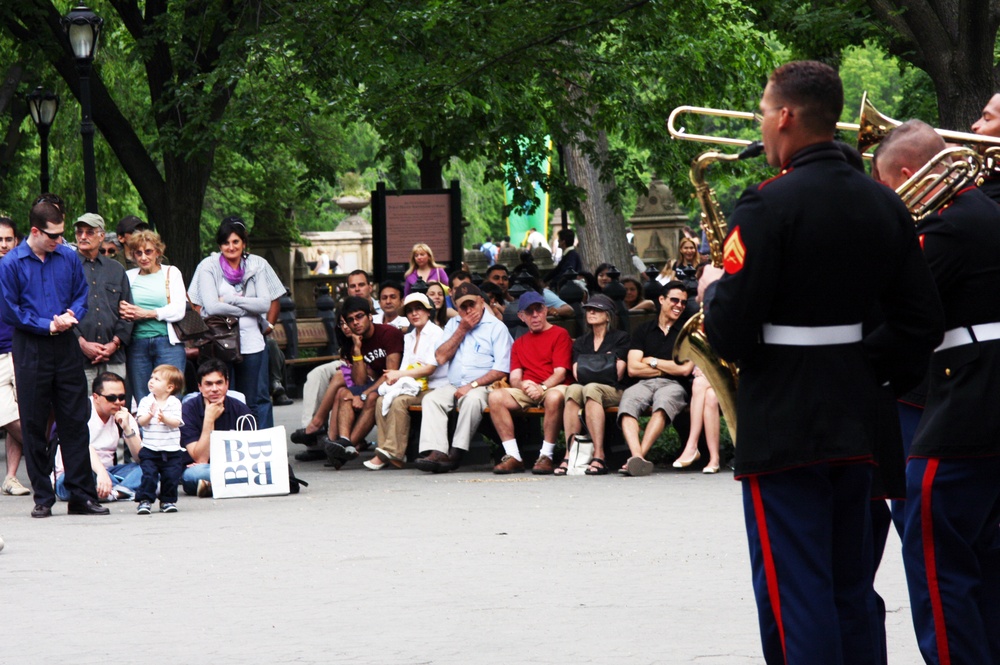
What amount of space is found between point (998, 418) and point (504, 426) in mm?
8162

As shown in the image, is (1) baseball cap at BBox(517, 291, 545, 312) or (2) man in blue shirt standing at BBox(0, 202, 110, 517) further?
(1) baseball cap at BBox(517, 291, 545, 312)

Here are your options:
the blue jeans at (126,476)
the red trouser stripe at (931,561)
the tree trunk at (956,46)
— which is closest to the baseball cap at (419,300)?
the blue jeans at (126,476)

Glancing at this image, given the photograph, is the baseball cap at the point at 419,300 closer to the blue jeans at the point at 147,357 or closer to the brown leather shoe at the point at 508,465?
the brown leather shoe at the point at 508,465

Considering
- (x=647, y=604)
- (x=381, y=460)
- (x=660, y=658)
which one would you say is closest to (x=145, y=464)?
(x=381, y=460)

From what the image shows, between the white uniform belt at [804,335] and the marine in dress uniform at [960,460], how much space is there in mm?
762

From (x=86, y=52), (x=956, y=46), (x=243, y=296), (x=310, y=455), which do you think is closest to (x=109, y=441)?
(x=243, y=296)

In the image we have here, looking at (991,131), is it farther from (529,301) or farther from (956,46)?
(529,301)

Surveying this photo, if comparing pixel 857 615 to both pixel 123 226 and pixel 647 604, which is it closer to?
pixel 647 604

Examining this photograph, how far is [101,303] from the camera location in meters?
12.3

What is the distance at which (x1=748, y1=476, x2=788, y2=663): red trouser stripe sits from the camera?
14.5 feet

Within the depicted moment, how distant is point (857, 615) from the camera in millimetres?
4555

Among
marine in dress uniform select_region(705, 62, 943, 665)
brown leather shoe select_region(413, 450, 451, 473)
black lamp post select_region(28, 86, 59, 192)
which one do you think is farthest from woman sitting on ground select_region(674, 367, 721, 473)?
black lamp post select_region(28, 86, 59, 192)

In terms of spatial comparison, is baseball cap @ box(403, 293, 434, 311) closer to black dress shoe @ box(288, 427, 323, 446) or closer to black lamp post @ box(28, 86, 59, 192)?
black dress shoe @ box(288, 427, 323, 446)

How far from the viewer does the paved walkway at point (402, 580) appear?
6352 mm
